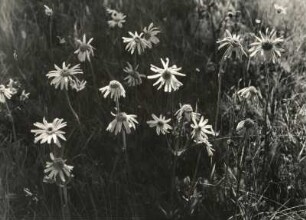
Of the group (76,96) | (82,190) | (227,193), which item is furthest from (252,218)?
(76,96)

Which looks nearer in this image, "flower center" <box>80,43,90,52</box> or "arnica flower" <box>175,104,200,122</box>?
"arnica flower" <box>175,104,200,122</box>

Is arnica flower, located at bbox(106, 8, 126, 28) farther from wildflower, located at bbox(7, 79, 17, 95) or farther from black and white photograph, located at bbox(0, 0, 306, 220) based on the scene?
wildflower, located at bbox(7, 79, 17, 95)

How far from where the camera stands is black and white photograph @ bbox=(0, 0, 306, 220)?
221cm

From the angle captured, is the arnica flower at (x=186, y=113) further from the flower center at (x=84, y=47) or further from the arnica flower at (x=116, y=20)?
the arnica flower at (x=116, y=20)

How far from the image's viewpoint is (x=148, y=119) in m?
2.62

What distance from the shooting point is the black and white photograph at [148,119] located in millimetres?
2209

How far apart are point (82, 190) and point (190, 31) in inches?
55.0

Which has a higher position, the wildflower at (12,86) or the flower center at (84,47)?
the flower center at (84,47)

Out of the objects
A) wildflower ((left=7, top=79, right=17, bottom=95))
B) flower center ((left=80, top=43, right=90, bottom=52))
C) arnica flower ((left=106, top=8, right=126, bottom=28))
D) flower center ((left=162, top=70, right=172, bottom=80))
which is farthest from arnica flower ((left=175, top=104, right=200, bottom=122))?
arnica flower ((left=106, top=8, right=126, bottom=28))

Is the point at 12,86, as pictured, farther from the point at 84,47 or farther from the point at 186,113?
the point at 186,113

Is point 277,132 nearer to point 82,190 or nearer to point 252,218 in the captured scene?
point 252,218

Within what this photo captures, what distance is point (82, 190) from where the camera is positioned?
7.42 feet

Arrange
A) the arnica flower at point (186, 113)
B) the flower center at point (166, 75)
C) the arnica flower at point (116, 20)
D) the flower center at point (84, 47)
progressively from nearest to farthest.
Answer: the arnica flower at point (186, 113), the flower center at point (166, 75), the flower center at point (84, 47), the arnica flower at point (116, 20)

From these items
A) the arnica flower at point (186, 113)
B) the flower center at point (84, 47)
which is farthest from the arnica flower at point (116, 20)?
the arnica flower at point (186, 113)
